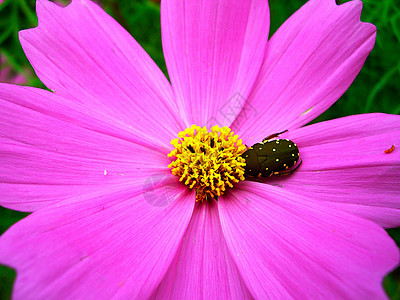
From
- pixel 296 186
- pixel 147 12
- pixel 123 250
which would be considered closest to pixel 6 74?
pixel 147 12

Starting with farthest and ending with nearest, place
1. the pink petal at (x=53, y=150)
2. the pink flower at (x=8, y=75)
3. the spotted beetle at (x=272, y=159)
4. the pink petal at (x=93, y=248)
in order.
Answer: the pink flower at (x=8, y=75)
the spotted beetle at (x=272, y=159)
the pink petal at (x=53, y=150)
the pink petal at (x=93, y=248)

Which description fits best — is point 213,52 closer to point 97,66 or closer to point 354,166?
point 97,66

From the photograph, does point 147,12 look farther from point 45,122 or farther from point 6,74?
point 45,122

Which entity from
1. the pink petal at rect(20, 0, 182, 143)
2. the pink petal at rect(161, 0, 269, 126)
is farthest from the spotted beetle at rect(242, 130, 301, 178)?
the pink petal at rect(20, 0, 182, 143)

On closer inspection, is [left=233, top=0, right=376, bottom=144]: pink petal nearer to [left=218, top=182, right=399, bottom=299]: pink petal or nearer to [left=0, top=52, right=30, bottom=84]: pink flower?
[left=218, top=182, right=399, bottom=299]: pink petal

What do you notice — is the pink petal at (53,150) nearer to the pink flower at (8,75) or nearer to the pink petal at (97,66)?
the pink petal at (97,66)

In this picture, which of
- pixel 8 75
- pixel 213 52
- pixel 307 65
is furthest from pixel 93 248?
pixel 8 75

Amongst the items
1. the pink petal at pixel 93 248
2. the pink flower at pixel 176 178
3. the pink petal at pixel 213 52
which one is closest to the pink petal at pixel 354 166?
the pink flower at pixel 176 178

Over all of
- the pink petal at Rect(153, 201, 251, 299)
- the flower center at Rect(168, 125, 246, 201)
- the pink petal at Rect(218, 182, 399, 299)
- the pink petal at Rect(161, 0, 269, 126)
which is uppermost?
the pink petal at Rect(161, 0, 269, 126)
